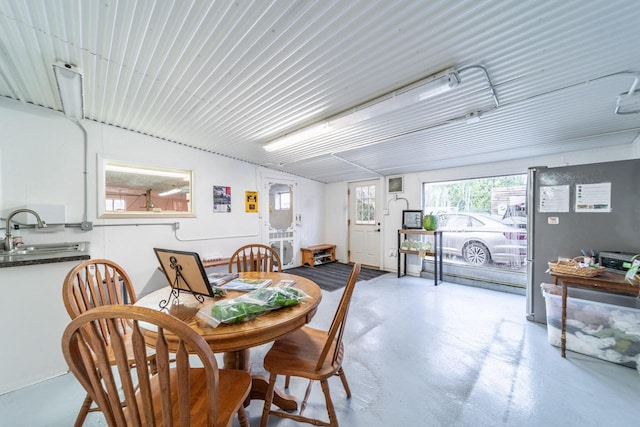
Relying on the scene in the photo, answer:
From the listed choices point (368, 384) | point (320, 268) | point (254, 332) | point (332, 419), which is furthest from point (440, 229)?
point (254, 332)

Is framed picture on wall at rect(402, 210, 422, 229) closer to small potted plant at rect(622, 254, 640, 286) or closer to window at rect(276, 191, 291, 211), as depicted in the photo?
window at rect(276, 191, 291, 211)

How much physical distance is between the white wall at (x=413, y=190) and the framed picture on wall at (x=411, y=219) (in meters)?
0.15

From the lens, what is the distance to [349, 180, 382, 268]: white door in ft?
18.5

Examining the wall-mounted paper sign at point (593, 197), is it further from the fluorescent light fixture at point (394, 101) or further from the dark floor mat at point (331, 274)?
the dark floor mat at point (331, 274)

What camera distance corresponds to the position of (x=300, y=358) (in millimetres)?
1407

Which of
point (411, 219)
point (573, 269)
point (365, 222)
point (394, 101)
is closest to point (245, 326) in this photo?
point (394, 101)

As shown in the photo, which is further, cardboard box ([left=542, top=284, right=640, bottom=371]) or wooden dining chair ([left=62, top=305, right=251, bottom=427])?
cardboard box ([left=542, top=284, right=640, bottom=371])

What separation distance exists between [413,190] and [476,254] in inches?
65.2

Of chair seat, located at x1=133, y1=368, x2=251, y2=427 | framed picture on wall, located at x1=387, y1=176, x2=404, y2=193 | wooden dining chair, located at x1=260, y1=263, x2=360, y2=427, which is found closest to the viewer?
chair seat, located at x1=133, y1=368, x2=251, y2=427

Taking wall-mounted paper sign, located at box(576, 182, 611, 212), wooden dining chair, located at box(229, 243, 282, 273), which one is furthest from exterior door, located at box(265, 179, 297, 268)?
wall-mounted paper sign, located at box(576, 182, 611, 212)

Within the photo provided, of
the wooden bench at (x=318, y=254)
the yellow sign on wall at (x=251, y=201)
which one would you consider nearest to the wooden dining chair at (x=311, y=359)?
the yellow sign on wall at (x=251, y=201)

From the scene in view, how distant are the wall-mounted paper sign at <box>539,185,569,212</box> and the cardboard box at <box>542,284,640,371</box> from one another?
896 millimetres

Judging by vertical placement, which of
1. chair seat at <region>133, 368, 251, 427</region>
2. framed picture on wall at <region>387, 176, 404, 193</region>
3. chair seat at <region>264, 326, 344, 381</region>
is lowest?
chair seat at <region>264, 326, 344, 381</region>

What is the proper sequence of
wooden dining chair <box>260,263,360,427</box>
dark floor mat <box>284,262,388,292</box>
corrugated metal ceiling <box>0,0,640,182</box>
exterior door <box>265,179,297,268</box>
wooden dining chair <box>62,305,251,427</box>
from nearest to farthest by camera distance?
1. wooden dining chair <box>62,305,251,427</box>
2. wooden dining chair <box>260,263,360,427</box>
3. corrugated metal ceiling <box>0,0,640,182</box>
4. dark floor mat <box>284,262,388,292</box>
5. exterior door <box>265,179,297,268</box>
